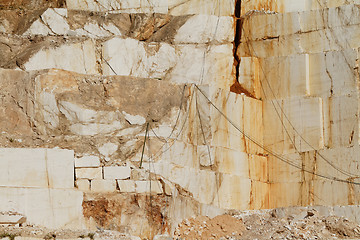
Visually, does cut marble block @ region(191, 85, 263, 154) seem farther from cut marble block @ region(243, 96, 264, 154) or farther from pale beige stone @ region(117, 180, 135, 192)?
pale beige stone @ region(117, 180, 135, 192)

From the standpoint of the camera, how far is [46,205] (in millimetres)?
23516

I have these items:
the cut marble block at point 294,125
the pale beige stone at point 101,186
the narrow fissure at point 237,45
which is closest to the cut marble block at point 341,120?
the cut marble block at point 294,125

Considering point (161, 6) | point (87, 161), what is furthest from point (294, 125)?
point (87, 161)

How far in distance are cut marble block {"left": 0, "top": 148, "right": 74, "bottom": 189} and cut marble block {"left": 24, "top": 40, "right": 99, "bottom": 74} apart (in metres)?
3.35

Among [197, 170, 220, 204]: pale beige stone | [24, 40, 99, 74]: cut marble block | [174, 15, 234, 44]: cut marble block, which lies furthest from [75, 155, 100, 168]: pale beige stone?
[174, 15, 234, 44]: cut marble block

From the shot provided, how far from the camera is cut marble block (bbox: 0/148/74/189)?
23.5 meters

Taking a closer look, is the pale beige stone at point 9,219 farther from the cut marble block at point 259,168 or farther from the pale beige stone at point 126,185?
→ the cut marble block at point 259,168

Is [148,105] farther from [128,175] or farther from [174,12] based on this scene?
[174,12]

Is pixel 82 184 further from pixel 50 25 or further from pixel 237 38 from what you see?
pixel 237 38

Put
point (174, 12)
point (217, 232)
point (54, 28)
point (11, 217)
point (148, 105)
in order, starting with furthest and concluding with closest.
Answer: point (174, 12)
point (54, 28)
point (148, 105)
point (217, 232)
point (11, 217)

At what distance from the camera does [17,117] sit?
25062mm

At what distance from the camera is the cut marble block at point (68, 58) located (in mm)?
26625

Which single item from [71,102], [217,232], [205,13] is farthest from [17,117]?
[205,13]

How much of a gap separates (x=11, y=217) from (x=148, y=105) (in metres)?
4.97
